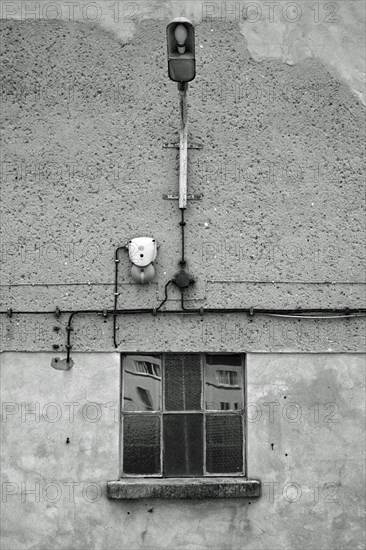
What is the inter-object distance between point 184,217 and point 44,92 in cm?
186

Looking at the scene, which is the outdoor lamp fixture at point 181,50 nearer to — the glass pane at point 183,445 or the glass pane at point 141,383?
the glass pane at point 141,383

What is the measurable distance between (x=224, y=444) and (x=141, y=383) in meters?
0.99

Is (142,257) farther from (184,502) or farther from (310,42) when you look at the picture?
(310,42)

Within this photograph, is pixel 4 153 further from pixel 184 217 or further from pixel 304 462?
pixel 304 462

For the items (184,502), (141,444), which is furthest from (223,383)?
(184,502)

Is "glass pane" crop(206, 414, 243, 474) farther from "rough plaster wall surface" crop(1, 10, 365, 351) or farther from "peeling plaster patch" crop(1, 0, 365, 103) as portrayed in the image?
"peeling plaster patch" crop(1, 0, 365, 103)

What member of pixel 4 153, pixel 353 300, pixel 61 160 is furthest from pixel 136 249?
pixel 353 300

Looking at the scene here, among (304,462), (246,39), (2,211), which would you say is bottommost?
(304,462)

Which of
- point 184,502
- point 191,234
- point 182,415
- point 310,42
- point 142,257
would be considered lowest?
point 184,502

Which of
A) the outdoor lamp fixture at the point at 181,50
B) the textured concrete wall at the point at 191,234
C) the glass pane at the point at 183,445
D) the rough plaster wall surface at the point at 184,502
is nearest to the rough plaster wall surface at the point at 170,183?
the textured concrete wall at the point at 191,234

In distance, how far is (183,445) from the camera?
21.7 ft

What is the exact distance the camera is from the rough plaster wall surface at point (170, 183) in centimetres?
664

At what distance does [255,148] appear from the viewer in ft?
22.4

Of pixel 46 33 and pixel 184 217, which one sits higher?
pixel 46 33
